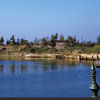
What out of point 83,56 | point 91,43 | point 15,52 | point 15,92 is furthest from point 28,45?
point 15,92

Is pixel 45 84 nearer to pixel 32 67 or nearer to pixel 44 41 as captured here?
pixel 32 67

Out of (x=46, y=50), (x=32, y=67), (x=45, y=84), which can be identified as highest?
(x=46, y=50)

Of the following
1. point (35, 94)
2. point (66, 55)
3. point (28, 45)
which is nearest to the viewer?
point (35, 94)

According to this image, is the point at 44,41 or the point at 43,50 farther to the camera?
the point at 44,41

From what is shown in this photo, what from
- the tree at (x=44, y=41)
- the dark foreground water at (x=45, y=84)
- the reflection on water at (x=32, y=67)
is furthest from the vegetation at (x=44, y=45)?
the dark foreground water at (x=45, y=84)

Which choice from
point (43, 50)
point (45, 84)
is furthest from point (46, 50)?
point (45, 84)

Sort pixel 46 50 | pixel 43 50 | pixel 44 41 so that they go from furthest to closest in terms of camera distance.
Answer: pixel 44 41
pixel 43 50
pixel 46 50

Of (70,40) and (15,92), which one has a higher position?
(70,40)

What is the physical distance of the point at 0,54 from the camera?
16625 cm

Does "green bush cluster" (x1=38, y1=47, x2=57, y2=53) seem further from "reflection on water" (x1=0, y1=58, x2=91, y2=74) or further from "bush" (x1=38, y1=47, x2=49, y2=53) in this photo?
"reflection on water" (x1=0, y1=58, x2=91, y2=74)

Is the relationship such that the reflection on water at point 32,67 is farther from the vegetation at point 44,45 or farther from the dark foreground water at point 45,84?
the vegetation at point 44,45

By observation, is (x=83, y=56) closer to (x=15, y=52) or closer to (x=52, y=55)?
(x=52, y=55)

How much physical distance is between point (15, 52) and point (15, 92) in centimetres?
13371

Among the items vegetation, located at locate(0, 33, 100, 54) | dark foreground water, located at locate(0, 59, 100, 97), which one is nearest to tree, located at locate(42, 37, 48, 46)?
vegetation, located at locate(0, 33, 100, 54)
